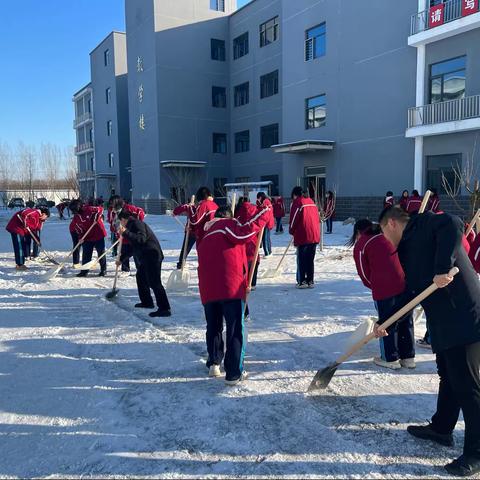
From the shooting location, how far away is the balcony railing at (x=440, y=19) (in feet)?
51.7

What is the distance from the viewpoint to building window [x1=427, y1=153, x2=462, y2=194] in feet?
53.6

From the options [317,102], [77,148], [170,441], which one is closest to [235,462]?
[170,441]

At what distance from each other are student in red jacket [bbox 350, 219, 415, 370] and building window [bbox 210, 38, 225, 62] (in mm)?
30608

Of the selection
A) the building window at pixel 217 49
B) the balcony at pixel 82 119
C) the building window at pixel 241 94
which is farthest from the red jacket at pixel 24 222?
the balcony at pixel 82 119

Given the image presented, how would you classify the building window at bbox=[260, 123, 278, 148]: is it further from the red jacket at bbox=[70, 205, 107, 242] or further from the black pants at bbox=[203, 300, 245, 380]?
the black pants at bbox=[203, 300, 245, 380]

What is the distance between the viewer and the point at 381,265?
3875 millimetres

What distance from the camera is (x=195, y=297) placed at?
699cm

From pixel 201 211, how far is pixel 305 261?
1.90 meters

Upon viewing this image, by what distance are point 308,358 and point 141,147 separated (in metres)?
30.6

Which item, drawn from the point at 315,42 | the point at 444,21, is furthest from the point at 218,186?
the point at 444,21

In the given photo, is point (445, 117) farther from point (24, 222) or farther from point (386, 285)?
point (386, 285)

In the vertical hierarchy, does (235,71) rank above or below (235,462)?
above

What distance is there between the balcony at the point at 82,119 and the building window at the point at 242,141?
22535mm

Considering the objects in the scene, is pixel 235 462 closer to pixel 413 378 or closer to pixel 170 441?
pixel 170 441
